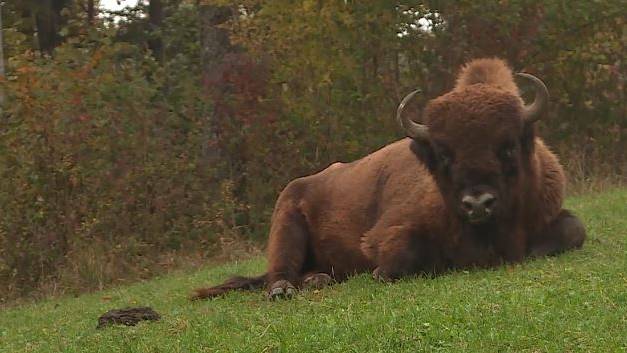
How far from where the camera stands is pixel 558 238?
29.3 ft

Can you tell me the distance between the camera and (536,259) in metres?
8.68

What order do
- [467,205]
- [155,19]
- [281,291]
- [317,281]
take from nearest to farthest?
[467,205] → [281,291] → [317,281] → [155,19]

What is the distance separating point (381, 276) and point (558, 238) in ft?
4.88

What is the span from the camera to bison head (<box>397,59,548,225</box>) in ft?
26.7

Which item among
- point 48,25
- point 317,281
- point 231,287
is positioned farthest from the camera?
point 48,25

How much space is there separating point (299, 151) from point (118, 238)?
3.65 metres

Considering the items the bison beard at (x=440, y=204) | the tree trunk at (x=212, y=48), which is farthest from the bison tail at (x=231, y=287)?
the tree trunk at (x=212, y=48)

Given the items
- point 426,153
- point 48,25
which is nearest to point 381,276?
point 426,153

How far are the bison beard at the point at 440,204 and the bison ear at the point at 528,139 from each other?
0.01 m

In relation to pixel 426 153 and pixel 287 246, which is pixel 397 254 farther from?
pixel 287 246

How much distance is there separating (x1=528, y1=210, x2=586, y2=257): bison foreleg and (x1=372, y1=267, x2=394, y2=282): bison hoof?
1167 millimetres

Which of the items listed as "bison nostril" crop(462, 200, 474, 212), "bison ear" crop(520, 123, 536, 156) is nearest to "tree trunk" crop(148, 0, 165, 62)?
"bison ear" crop(520, 123, 536, 156)

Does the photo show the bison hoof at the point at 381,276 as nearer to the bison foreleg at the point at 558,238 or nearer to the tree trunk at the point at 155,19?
the bison foreleg at the point at 558,238

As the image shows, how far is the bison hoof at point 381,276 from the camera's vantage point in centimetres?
882
